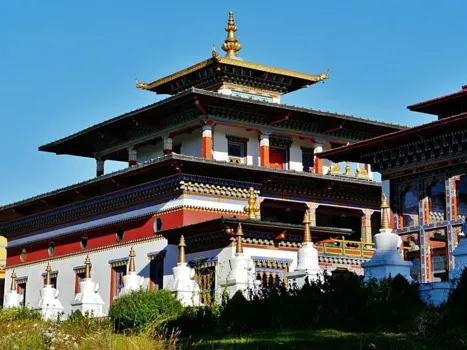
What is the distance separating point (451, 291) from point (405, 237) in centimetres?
1276

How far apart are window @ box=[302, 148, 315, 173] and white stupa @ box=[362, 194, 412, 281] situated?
2242cm

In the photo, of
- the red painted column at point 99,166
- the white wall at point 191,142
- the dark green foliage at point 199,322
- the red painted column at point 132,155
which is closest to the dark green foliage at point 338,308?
the dark green foliage at point 199,322

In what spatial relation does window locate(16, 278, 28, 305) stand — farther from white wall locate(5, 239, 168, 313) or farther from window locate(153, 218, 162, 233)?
window locate(153, 218, 162, 233)

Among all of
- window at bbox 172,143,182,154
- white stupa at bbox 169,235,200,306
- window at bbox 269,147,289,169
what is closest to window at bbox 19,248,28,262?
window at bbox 172,143,182,154

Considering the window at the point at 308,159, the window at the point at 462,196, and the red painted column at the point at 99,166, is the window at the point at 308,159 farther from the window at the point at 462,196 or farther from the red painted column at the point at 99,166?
the window at the point at 462,196

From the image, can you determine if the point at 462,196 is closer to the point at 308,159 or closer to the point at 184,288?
the point at 184,288

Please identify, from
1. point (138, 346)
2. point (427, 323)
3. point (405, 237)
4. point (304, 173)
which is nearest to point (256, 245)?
point (405, 237)

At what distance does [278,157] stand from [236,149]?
2244 mm

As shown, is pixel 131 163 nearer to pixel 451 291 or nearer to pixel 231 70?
pixel 231 70

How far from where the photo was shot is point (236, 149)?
4225 cm

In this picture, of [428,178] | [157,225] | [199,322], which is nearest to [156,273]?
[157,225]

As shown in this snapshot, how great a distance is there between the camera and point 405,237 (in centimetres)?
3141

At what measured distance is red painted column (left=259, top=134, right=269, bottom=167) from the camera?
41500mm

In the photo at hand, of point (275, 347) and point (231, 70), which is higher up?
point (231, 70)
